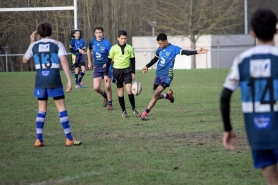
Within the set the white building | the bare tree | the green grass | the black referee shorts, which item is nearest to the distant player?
the black referee shorts

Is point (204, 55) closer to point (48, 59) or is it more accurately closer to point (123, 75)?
point (123, 75)

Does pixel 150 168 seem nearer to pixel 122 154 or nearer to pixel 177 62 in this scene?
pixel 122 154

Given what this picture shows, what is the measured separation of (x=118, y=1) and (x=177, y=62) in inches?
571

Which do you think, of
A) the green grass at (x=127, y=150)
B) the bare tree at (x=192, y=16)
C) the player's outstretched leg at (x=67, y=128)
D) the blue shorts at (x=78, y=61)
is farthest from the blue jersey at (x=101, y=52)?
the bare tree at (x=192, y=16)

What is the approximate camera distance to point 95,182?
260 inches

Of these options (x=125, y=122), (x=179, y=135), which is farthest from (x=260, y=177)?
(x=125, y=122)

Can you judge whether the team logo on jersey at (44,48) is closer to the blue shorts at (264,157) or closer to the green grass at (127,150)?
the green grass at (127,150)

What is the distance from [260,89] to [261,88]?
11 millimetres

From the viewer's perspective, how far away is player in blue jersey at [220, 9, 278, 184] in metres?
4.48

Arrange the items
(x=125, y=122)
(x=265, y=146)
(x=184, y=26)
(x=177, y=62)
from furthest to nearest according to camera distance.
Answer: (x=177, y=62) < (x=184, y=26) < (x=125, y=122) < (x=265, y=146)

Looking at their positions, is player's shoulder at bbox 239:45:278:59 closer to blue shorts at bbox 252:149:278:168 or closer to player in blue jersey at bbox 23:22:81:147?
blue shorts at bbox 252:149:278:168

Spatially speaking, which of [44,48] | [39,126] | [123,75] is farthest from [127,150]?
[123,75]

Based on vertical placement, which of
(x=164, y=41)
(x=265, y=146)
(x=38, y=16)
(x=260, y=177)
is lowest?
(x=260, y=177)

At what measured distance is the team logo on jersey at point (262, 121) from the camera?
4.50 m
